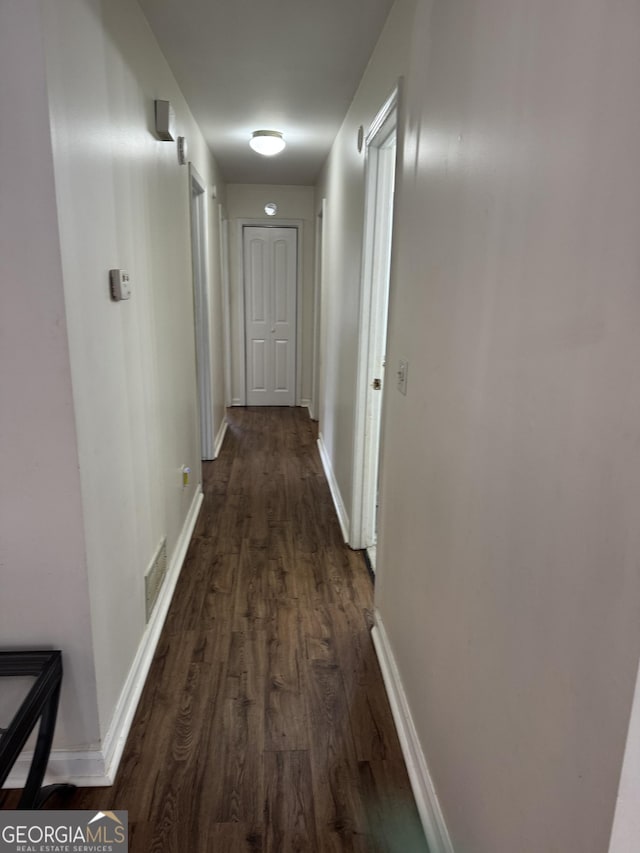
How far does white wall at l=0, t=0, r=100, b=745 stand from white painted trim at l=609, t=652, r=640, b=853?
1.27 m

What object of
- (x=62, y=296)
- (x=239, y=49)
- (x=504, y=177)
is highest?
(x=239, y=49)

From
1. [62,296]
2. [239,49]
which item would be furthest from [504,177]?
[239,49]

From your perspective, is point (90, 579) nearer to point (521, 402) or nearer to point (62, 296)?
point (62, 296)

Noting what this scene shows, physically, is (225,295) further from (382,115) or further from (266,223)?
(382,115)

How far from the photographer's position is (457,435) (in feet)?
4.32

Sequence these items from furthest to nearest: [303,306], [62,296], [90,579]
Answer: [303,306]
[90,579]
[62,296]

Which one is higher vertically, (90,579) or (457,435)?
(457,435)

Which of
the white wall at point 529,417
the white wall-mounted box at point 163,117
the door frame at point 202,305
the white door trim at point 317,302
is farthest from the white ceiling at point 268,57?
the white door trim at point 317,302

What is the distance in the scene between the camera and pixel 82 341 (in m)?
1.44

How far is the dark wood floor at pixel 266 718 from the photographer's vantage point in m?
1.52

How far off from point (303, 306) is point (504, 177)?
17.3 feet

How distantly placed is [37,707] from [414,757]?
106 cm

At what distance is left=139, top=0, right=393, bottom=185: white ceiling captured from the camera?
81.3 inches

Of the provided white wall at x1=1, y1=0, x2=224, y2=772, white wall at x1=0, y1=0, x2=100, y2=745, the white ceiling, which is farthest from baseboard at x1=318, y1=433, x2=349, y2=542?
the white ceiling
